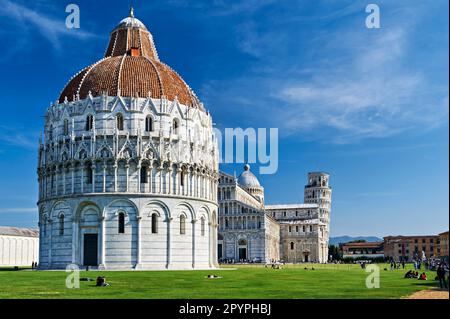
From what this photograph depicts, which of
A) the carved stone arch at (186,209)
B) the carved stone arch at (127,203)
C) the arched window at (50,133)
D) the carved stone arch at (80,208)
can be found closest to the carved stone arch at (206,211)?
the carved stone arch at (186,209)

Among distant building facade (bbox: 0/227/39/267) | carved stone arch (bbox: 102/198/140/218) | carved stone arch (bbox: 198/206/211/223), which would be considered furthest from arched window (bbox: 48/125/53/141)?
distant building facade (bbox: 0/227/39/267)

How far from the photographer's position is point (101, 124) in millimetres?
63875

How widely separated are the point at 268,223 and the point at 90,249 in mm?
74779

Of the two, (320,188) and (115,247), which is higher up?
(320,188)

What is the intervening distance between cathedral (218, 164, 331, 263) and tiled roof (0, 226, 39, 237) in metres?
41.5

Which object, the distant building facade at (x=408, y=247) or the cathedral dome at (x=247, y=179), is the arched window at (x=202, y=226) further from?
the distant building facade at (x=408, y=247)

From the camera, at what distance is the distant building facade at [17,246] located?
119 metres

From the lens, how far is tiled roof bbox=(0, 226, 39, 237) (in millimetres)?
122781

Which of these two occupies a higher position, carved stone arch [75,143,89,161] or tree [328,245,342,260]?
carved stone arch [75,143,89,161]

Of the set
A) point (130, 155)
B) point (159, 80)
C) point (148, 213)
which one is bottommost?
point (148, 213)

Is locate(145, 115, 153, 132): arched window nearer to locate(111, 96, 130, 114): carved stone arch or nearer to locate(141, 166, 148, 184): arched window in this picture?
locate(111, 96, 130, 114): carved stone arch
